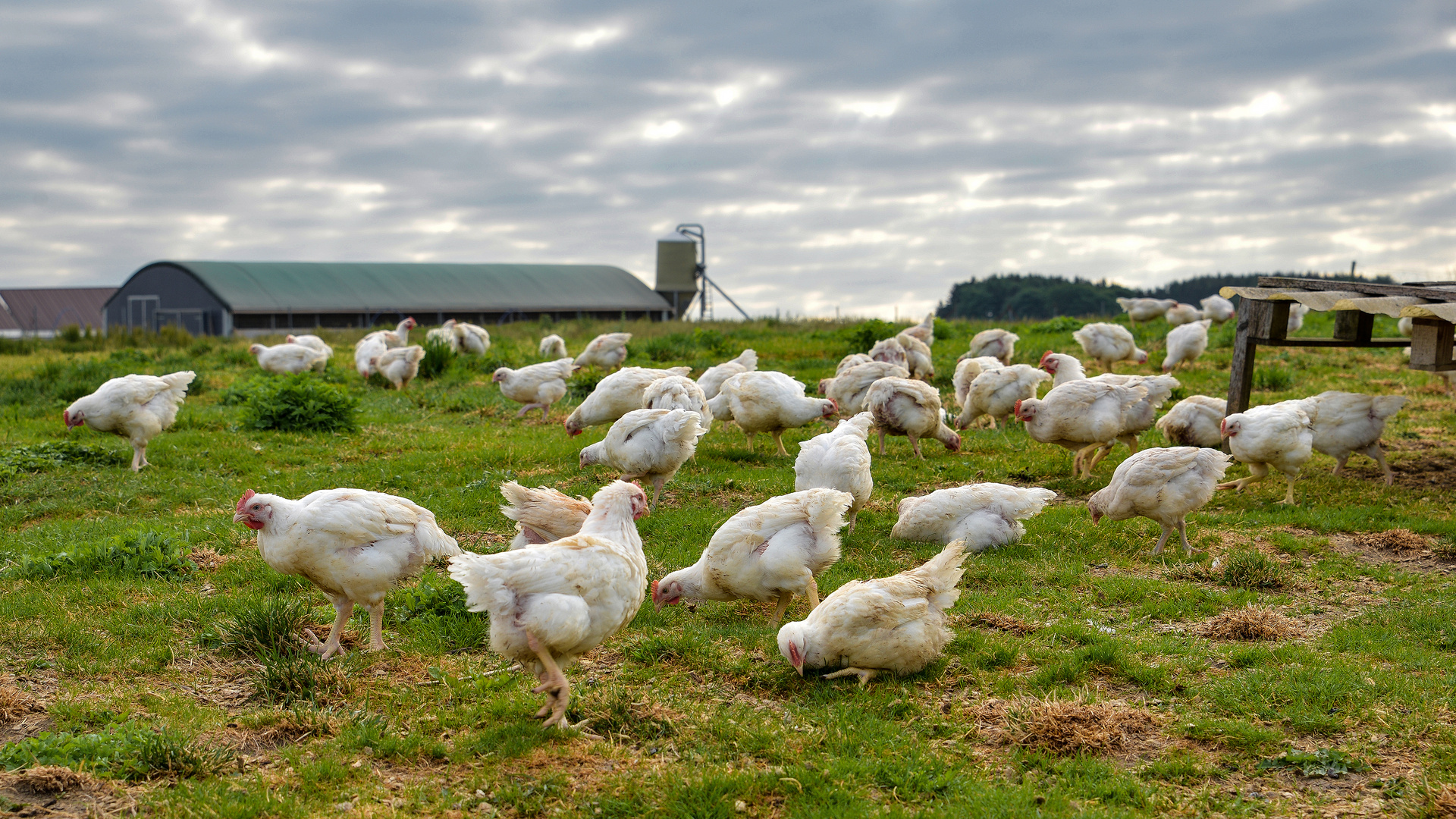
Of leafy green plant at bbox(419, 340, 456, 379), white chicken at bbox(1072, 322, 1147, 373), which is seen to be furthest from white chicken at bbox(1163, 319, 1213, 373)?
leafy green plant at bbox(419, 340, 456, 379)

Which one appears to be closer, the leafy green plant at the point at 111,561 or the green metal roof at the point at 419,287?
the leafy green plant at the point at 111,561

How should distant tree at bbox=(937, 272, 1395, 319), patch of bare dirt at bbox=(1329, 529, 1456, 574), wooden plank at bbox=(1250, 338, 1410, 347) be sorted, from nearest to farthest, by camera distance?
patch of bare dirt at bbox=(1329, 529, 1456, 574) < wooden plank at bbox=(1250, 338, 1410, 347) < distant tree at bbox=(937, 272, 1395, 319)

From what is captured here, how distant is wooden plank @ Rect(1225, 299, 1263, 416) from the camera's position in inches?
410

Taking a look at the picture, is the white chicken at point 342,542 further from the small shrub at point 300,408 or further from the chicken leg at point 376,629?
the small shrub at point 300,408

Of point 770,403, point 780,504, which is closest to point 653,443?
point 770,403

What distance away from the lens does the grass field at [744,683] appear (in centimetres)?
396

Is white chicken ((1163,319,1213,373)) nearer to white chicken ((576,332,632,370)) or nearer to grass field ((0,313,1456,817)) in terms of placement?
grass field ((0,313,1456,817))

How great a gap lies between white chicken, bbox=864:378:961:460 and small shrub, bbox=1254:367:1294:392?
6.78 metres

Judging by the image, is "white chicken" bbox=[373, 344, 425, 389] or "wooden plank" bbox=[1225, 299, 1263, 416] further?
"white chicken" bbox=[373, 344, 425, 389]

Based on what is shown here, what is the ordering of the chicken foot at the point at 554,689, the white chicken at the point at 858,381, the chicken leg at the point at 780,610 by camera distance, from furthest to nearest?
the white chicken at the point at 858,381 < the chicken leg at the point at 780,610 < the chicken foot at the point at 554,689

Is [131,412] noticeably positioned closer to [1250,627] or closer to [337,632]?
[337,632]

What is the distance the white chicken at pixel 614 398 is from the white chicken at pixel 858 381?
238cm

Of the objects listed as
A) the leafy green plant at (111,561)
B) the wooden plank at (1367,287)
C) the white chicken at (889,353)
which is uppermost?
the wooden plank at (1367,287)

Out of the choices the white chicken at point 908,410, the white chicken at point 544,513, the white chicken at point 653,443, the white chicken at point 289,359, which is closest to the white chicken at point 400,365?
the white chicken at point 289,359
